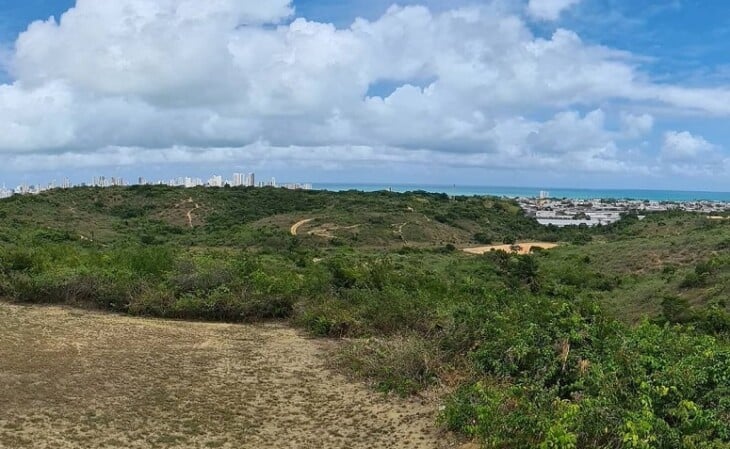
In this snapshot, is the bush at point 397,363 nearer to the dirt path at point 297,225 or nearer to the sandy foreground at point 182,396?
the sandy foreground at point 182,396

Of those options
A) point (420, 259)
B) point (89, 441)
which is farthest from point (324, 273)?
point (420, 259)

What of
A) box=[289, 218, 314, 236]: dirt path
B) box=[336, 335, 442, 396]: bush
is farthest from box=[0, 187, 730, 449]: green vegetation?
box=[289, 218, 314, 236]: dirt path

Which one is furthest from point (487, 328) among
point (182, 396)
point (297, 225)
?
point (297, 225)

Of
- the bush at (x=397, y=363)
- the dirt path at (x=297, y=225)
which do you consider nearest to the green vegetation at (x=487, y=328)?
the bush at (x=397, y=363)

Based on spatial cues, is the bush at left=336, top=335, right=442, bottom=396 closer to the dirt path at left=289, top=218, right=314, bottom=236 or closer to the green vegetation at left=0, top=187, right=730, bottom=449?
the green vegetation at left=0, top=187, right=730, bottom=449

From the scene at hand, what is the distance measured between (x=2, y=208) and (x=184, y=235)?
16.7m

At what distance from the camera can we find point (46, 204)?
60.3m

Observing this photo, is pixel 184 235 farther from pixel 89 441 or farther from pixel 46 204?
pixel 89 441

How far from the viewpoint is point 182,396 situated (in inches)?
268

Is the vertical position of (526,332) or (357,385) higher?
(526,332)

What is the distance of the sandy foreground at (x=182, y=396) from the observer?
5.75 meters

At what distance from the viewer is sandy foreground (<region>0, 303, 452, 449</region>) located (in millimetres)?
5750

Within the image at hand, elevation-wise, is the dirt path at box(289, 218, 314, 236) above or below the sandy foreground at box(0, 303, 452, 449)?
below

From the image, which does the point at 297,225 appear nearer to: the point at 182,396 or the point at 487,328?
the point at 487,328
